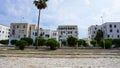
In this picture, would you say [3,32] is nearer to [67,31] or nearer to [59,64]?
[67,31]

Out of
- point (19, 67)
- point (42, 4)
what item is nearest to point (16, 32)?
point (42, 4)

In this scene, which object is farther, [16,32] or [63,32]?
[63,32]

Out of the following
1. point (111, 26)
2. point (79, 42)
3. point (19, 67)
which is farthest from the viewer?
point (111, 26)

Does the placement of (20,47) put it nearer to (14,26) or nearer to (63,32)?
(14,26)

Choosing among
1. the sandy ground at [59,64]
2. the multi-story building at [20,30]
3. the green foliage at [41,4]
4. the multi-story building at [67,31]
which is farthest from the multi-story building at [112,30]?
the sandy ground at [59,64]

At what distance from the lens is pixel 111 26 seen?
95188mm

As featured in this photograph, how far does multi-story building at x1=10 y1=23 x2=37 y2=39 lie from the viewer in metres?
98.3

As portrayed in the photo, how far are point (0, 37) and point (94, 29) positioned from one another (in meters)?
57.1

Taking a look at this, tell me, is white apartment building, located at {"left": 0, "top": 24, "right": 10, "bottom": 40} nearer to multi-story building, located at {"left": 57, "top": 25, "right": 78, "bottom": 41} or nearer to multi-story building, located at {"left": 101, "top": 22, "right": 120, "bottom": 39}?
multi-story building, located at {"left": 57, "top": 25, "right": 78, "bottom": 41}

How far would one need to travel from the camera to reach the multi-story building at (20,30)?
98312mm

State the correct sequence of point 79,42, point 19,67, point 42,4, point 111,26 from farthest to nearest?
1. point 111,26
2. point 79,42
3. point 42,4
4. point 19,67

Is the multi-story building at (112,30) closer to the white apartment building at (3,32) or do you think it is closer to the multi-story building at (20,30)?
the multi-story building at (20,30)

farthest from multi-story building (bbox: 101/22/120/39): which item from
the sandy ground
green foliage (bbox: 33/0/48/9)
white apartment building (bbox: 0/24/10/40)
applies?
the sandy ground

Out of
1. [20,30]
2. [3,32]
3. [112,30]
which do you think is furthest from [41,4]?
[3,32]
